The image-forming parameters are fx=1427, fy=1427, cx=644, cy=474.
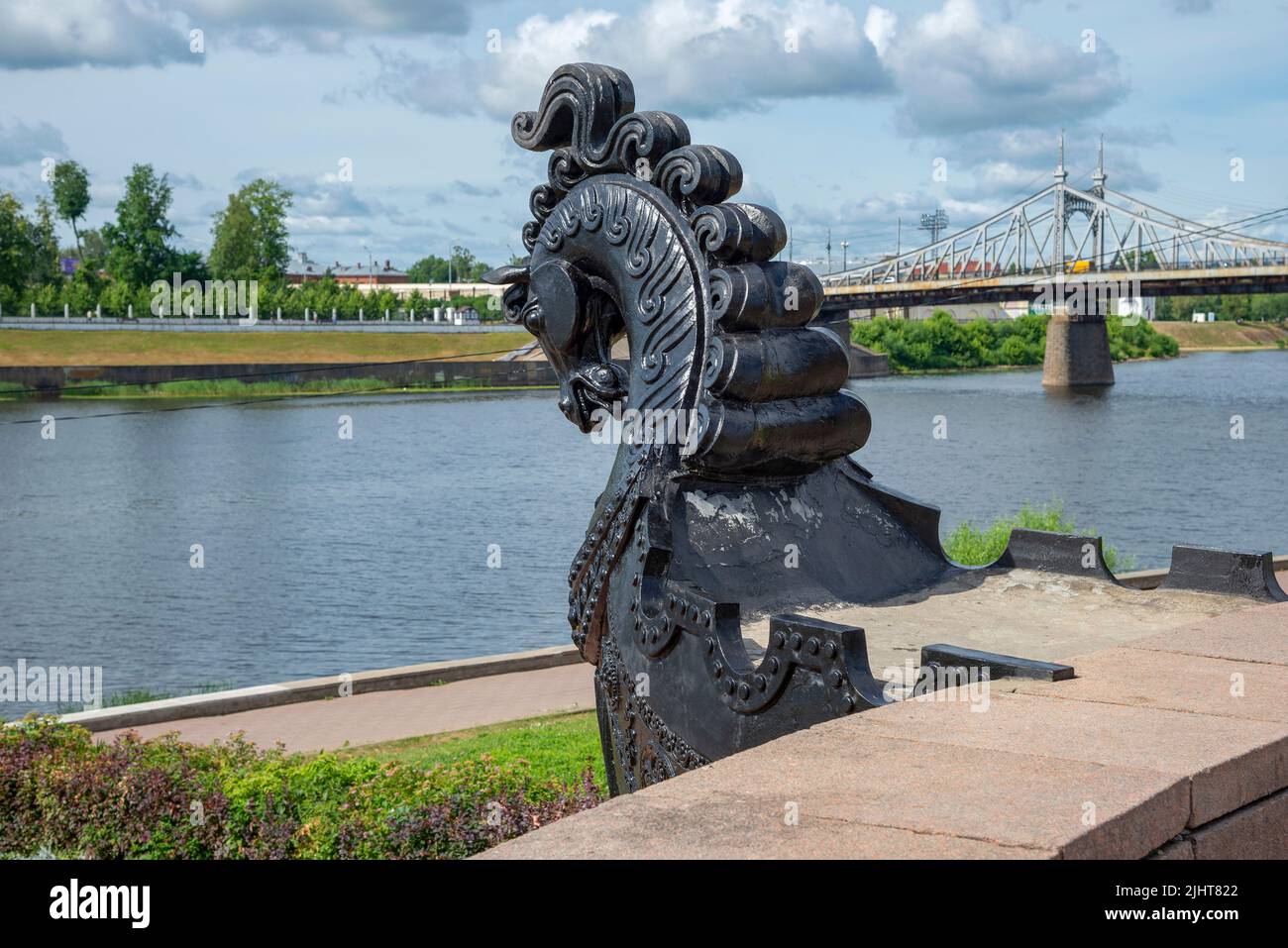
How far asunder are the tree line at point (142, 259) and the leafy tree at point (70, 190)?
4 cm

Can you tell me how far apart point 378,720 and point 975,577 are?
15.4ft

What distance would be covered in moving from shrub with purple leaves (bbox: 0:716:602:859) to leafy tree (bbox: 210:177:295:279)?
55.5 metres

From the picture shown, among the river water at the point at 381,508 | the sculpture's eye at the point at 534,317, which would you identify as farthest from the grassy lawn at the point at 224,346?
the sculpture's eye at the point at 534,317

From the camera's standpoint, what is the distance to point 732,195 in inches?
162

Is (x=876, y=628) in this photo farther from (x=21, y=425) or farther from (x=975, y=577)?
(x=21, y=425)

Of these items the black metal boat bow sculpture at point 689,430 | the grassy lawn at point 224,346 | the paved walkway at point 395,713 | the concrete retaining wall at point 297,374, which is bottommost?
the paved walkway at point 395,713

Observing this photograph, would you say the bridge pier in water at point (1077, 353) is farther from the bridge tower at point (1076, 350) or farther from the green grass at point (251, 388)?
the green grass at point (251, 388)

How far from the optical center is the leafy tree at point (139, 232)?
56.2m

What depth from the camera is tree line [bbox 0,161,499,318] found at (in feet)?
178

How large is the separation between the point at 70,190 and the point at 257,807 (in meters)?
61.0

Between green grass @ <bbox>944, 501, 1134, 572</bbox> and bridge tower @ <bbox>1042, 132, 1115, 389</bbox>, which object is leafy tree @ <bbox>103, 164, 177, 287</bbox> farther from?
green grass @ <bbox>944, 501, 1134, 572</bbox>

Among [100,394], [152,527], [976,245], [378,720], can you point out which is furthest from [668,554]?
Answer: [976,245]

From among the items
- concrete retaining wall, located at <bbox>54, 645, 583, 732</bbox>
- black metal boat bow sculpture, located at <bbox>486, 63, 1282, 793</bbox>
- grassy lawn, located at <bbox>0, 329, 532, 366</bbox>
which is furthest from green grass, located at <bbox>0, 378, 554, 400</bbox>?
black metal boat bow sculpture, located at <bbox>486, 63, 1282, 793</bbox>

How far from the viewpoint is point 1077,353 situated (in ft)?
148
